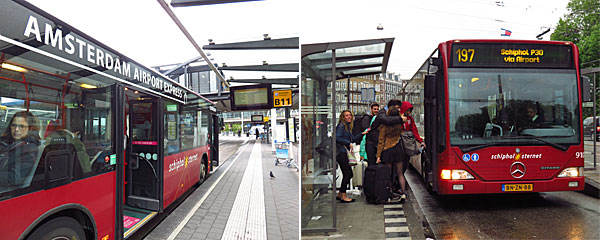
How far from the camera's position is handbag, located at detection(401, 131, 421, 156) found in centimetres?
593

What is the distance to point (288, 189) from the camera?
30.1 ft

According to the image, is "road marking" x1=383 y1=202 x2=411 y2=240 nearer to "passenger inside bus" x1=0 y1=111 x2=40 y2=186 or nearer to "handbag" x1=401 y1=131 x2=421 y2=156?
"handbag" x1=401 y1=131 x2=421 y2=156

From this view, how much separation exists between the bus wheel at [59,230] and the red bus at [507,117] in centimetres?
467

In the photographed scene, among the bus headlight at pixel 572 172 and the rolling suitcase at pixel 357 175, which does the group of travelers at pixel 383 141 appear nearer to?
the rolling suitcase at pixel 357 175

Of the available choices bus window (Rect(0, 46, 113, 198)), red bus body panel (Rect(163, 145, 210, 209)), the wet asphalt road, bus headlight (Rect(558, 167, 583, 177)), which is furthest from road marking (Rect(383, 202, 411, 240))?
red bus body panel (Rect(163, 145, 210, 209))

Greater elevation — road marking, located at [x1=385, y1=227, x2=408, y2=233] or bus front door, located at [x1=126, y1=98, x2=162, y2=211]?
bus front door, located at [x1=126, y1=98, x2=162, y2=211]

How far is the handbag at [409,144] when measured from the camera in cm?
593

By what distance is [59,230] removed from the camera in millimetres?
3244

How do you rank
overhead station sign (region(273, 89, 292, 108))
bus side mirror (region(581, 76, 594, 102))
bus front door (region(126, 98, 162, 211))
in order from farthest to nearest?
overhead station sign (region(273, 89, 292, 108)), bus front door (region(126, 98, 162, 211)), bus side mirror (region(581, 76, 594, 102))

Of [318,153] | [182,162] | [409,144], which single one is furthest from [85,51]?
[409,144]

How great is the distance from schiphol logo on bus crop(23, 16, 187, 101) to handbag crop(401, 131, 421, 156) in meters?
4.30

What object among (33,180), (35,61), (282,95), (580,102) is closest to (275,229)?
(33,180)

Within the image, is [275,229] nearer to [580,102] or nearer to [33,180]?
[33,180]

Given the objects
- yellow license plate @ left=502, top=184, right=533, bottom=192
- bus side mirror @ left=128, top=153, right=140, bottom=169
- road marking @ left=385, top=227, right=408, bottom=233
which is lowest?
road marking @ left=385, top=227, right=408, bottom=233
